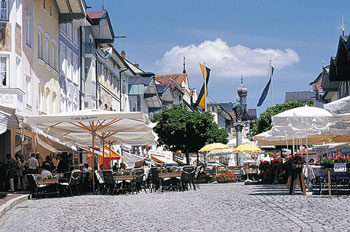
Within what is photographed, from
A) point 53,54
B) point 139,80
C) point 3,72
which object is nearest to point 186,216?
point 3,72

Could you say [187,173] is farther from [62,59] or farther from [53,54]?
[62,59]

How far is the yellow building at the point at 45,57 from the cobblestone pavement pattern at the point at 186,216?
46.6 feet

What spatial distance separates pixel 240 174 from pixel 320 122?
2011 centimetres

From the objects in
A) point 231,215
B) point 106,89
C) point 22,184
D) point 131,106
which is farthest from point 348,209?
point 131,106

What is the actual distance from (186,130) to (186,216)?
125 ft

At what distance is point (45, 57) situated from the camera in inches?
1278

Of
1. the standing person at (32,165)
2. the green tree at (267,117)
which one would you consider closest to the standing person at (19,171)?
the standing person at (32,165)

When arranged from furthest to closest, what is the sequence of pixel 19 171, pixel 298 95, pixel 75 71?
pixel 298 95, pixel 75 71, pixel 19 171

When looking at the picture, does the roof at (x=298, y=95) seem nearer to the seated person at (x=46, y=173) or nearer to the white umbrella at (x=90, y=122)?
the white umbrella at (x=90, y=122)

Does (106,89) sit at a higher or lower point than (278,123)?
higher

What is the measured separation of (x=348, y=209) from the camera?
44.5 ft

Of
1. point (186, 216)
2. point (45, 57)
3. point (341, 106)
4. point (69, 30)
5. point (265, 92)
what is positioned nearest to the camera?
point (186, 216)

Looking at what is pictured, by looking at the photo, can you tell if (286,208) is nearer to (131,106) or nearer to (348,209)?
(348,209)

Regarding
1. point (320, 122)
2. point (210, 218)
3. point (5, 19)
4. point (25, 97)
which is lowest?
point (210, 218)
